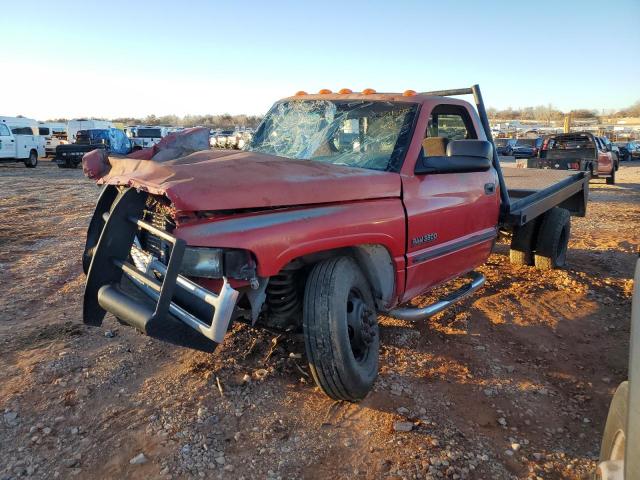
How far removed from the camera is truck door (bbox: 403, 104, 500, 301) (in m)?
3.67

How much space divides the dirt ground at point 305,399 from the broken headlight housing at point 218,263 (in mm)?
862

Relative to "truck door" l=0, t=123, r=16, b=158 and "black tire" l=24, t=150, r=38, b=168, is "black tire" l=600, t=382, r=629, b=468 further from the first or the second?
"black tire" l=24, t=150, r=38, b=168

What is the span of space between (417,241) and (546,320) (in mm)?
1878

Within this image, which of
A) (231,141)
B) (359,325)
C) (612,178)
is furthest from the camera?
(612,178)

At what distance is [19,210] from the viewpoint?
11.1m

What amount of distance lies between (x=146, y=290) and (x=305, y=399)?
4.02 feet

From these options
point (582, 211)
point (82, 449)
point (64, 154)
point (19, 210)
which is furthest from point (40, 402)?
point (64, 154)

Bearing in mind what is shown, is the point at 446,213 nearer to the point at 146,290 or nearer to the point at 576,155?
the point at 146,290

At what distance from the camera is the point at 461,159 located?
3.69m

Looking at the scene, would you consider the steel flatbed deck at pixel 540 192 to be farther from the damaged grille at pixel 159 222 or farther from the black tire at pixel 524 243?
the damaged grille at pixel 159 222

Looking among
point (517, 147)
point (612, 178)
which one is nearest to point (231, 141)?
point (612, 178)

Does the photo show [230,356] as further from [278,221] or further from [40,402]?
[278,221]

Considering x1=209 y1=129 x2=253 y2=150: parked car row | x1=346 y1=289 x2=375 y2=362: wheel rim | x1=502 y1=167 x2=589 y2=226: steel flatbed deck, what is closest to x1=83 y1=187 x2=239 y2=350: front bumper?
x1=346 y1=289 x2=375 y2=362: wheel rim

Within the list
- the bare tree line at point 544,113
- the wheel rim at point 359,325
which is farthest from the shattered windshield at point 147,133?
the bare tree line at point 544,113
